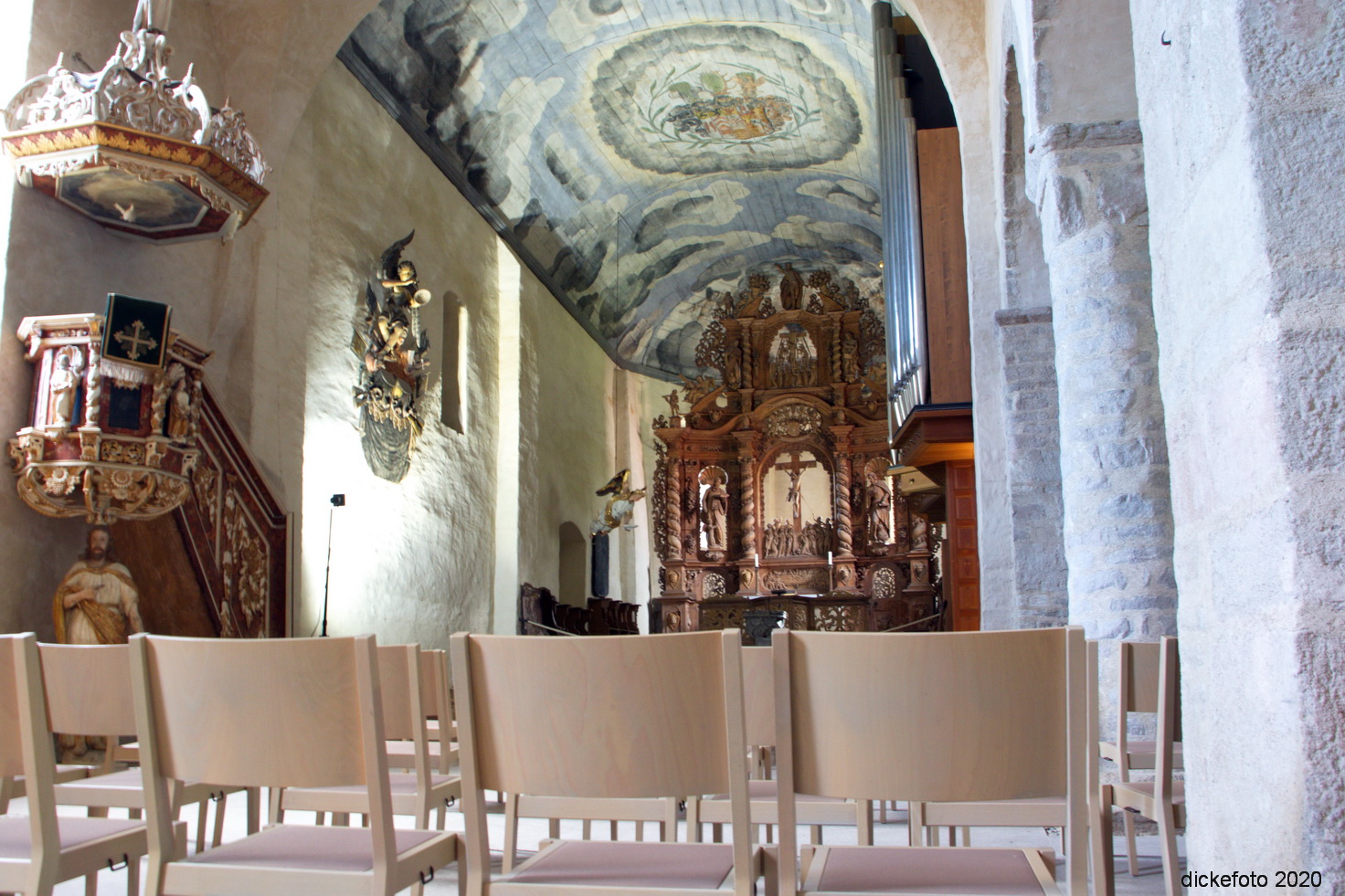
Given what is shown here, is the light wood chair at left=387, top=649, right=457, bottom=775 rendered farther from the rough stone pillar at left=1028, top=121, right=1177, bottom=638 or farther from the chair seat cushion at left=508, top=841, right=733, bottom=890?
the rough stone pillar at left=1028, top=121, right=1177, bottom=638

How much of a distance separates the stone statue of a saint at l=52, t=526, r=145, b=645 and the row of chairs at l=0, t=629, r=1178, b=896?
4356 millimetres

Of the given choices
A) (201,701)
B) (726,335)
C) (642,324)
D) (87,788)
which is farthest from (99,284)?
(642,324)

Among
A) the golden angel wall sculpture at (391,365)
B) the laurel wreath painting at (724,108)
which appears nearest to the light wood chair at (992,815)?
the golden angel wall sculpture at (391,365)

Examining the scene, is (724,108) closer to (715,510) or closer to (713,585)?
(715,510)

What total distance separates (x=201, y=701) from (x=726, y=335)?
52.1ft

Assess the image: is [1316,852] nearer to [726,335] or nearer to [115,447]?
[115,447]

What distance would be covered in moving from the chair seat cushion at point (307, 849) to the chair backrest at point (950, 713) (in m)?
0.83

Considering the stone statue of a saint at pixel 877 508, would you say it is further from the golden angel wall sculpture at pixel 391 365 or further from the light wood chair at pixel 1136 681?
the light wood chair at pixel 1136 681

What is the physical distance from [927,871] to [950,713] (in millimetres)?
330

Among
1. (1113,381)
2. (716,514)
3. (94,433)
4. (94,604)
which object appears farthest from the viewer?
(716,514)

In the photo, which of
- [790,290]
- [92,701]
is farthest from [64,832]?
[790,290]

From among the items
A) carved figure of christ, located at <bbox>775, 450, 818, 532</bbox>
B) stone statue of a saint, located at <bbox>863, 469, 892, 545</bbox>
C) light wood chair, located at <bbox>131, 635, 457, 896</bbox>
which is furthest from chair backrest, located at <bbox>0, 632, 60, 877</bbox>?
carved figure of christ, located at <bbox>775, 450, 818, 532</bbox>

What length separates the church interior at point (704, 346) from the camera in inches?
62.0

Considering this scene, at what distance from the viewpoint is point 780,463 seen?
1725 cm
